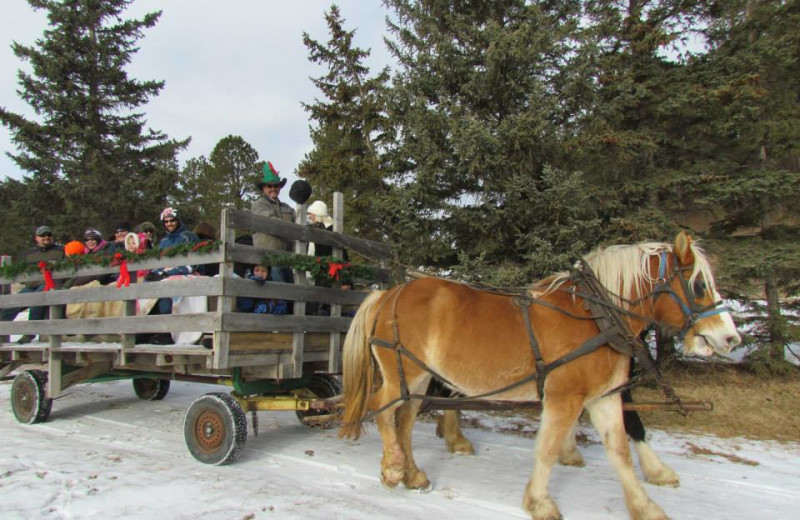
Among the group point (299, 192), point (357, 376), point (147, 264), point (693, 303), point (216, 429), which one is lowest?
point (216, 429)

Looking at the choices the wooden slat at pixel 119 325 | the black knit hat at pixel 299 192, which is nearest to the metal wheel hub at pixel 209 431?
the wooden slat at pixel 119 325

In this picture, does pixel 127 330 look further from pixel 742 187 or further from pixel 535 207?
pixel 742 187

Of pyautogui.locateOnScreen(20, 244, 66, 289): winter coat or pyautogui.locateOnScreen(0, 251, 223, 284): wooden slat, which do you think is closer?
pyautogui.locateOnScreen(0, 251, 223, 284): wooden slat

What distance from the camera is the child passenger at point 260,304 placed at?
4.59 metres

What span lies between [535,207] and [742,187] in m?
3.14

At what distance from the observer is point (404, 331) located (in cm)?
415

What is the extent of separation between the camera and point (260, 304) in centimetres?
469

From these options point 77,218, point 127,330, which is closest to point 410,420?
point 127,330

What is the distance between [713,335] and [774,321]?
599 cm

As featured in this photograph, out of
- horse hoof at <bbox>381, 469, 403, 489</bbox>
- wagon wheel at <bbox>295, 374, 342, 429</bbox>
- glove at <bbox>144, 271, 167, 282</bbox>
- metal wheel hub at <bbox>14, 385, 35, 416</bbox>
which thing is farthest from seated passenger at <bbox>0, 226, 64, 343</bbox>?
horse hoof at <bbox>381, 469, 403, 489</bbox>

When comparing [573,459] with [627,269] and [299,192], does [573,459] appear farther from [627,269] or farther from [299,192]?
[299,192]

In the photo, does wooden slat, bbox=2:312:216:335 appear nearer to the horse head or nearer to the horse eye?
the horse head

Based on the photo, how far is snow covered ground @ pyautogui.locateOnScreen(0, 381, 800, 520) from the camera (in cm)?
362

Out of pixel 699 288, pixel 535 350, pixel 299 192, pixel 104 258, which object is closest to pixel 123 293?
pixel 104 258
